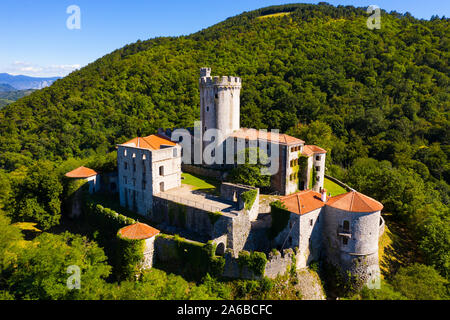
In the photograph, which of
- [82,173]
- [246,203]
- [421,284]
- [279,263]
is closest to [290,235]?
[279,263]

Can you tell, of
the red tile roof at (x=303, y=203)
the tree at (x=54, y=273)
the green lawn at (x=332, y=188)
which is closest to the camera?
the tree at (x=54, y=273)

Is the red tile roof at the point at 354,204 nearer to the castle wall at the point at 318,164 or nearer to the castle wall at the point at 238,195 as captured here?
the castle wall at the point at 238,195

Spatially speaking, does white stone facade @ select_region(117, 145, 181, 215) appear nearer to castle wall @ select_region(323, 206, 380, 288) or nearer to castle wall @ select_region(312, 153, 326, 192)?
castle wall @ select_region(312, 153, 326, 192)

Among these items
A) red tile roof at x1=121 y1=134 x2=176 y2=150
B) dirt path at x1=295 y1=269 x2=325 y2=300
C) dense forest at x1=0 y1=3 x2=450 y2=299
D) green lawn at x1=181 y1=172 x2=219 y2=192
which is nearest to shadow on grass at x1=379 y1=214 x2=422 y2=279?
dirt path at x1=295 y1=269 x2=325 y2=300

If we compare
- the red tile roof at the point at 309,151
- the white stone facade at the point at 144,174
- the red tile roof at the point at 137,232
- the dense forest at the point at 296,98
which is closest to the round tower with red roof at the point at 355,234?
the red tile roof at the point at 309,151

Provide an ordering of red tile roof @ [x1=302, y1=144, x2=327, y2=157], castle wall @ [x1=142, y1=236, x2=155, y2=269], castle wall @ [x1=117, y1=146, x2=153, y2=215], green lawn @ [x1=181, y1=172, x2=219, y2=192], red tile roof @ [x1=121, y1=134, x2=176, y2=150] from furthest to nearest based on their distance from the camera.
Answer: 1. green lawn @ [x1=181, y1=172, x2=219, y2=192]
2. red tile roof @ [x1=302, y1=144, x2=327, y2=157]
3. red tile roof @ [x1=121, y1=134, x2=176, y2=150]
4. castle wall @ [x1=117, y1=146, x2=153, y2=215]
5. castle wall @ [x1=142, y1=236, x2=155, y2=269]

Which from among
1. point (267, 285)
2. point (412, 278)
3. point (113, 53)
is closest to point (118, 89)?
point (113, 53)

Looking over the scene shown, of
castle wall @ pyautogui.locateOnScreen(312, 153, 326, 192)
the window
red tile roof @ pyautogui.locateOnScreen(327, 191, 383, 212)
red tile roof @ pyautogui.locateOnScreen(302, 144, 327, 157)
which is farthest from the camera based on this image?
castle wall @ pyautogui.locateOnScreen(312, 153, 326, 192)

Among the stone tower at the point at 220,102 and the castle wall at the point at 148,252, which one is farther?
the stone tower at the point at 220,102
